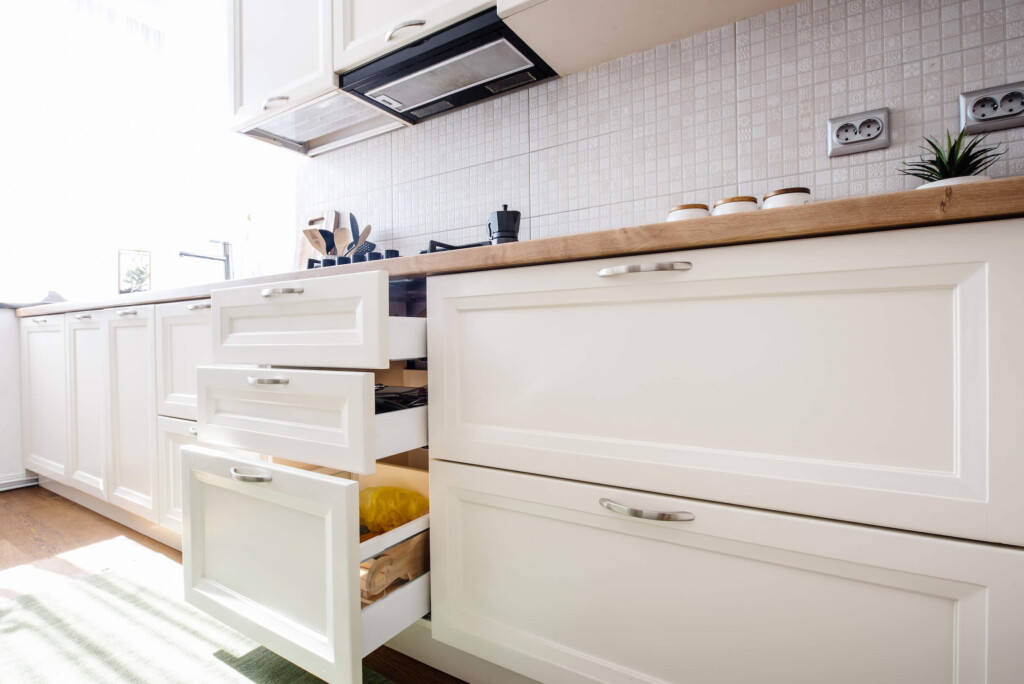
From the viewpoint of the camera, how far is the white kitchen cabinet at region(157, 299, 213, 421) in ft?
4.81

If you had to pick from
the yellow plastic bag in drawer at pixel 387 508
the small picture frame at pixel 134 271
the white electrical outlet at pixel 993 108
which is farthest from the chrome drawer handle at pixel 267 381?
the small picture frame at pixel 134 271

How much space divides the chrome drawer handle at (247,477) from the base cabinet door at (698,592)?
300 mm

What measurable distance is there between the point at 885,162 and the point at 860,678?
3.11 ft

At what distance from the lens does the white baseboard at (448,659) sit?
1.00 m

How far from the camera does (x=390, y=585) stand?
938 millimetres

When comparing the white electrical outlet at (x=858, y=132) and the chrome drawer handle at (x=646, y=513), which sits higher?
the white electrical outlet at (x=858, y=132)

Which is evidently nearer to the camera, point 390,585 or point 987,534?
point 987,534

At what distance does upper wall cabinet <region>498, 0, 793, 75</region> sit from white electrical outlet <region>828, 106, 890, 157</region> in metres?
0.31

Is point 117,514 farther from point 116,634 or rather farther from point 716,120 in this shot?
point 716,120

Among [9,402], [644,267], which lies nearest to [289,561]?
[644,267]

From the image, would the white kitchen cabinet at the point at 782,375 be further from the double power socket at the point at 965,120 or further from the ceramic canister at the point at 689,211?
the double power socket at the point at 965,120

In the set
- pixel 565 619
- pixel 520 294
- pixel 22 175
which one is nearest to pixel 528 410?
pixel 520 294

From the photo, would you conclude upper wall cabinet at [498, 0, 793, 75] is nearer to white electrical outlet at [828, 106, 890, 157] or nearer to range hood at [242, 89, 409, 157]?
white electrical outlet at [828, 106, 890, 157]

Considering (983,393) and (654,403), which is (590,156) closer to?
(654,403)
